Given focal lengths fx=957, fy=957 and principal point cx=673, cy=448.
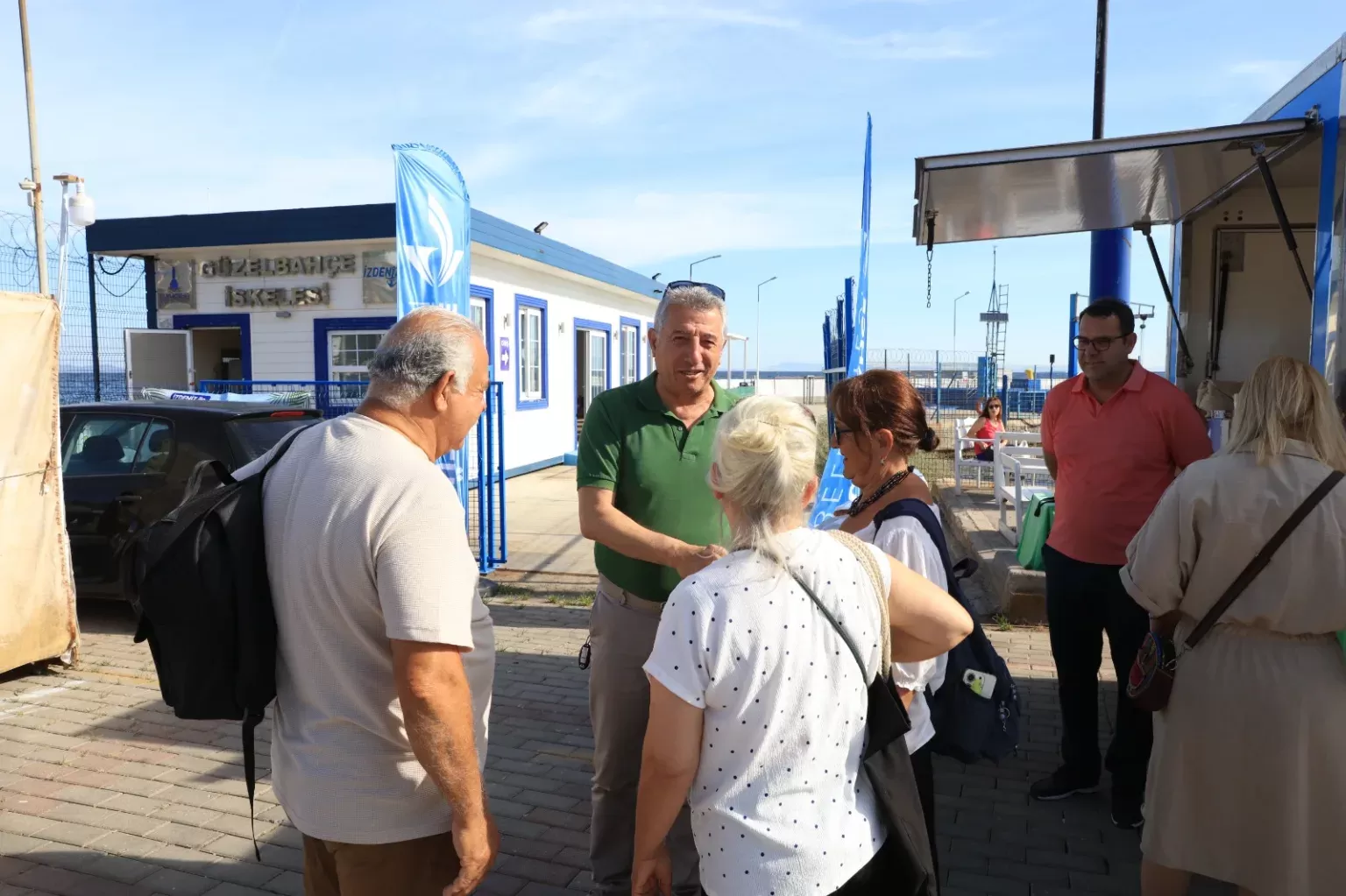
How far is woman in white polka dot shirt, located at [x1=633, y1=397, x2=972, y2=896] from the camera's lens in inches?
67.8

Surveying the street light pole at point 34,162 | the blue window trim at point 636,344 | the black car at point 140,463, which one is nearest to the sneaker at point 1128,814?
the black car at point 140,463

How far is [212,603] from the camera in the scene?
73.0 inches

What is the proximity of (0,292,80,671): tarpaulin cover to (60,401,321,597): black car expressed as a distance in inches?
38.7

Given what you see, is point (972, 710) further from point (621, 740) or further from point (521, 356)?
point (521, 356)

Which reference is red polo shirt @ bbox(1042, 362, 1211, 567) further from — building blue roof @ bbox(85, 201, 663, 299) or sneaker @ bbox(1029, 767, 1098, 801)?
building blue roof @ bbox(85, 201, 663, 299)

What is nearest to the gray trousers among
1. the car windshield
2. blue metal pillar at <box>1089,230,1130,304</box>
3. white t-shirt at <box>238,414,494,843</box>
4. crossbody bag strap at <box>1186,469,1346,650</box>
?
white t-shirt at <box>238,414,494,843</box>

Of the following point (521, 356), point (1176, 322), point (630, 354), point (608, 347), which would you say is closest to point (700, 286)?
point (1176, 322)

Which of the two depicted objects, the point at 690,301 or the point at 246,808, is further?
the point at 246,808

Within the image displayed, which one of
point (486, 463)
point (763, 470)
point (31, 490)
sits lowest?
point (486, 463)

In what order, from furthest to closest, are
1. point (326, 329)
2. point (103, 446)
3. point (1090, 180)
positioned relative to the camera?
1. point (326, 329)
2. point (103, 446)
3. point (1090, 180)

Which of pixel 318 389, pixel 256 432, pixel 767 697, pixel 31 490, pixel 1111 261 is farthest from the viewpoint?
pixel 318 389

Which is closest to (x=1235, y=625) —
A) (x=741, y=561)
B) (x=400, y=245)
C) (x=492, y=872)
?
(x=741, y=561)

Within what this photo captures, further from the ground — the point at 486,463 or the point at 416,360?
the point at 416,360

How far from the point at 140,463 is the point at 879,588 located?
648cm
